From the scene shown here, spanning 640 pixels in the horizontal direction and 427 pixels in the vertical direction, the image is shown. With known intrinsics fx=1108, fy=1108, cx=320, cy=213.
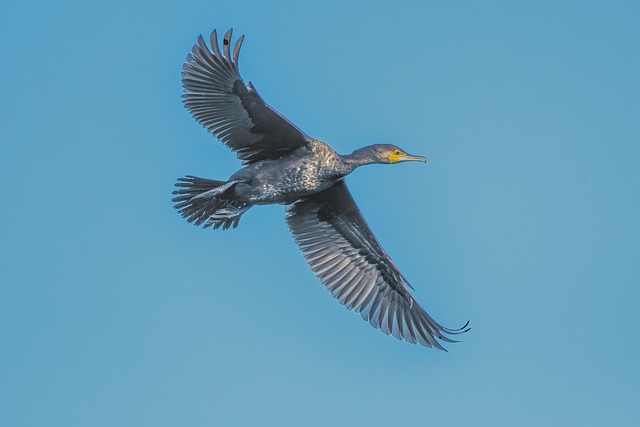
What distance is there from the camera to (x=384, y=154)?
12.0 m

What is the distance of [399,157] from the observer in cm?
1210

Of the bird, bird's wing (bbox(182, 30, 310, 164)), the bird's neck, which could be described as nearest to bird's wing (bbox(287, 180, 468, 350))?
the bird

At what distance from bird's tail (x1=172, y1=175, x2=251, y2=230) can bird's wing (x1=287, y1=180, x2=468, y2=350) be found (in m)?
1.10

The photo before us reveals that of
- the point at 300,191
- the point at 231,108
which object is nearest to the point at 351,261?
the point at 300,191

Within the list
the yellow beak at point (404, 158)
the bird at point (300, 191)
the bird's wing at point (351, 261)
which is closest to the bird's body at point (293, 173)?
the bird at point (300, 191)

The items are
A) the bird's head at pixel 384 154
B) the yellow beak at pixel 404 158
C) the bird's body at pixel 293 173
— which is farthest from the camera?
the yellow beak at pixel 404 158

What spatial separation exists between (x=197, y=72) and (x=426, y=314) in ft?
12.4

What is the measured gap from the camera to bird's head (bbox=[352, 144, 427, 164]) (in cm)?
1197

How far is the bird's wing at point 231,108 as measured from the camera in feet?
37.5

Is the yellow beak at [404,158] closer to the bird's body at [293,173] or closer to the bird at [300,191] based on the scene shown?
the bird at [300,191]

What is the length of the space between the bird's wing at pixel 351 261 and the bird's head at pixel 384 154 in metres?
0.81

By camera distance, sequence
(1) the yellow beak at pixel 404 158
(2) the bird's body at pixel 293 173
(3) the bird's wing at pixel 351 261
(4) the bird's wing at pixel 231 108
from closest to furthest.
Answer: (4) the bird's wing at pixel 231 108
(2) the bird's body at pixel 293 173
(1) the yellow beak at pixel 404 158
(3) the bird's wing at pixel 351 261

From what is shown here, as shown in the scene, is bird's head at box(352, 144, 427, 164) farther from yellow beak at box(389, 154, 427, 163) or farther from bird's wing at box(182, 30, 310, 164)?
bird's wing at box(182, 30, 310, 164)

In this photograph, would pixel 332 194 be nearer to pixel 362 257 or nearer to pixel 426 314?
pixel 362 257
